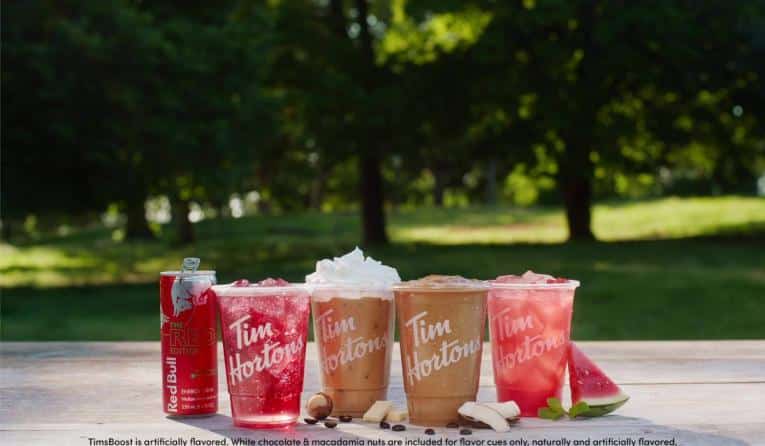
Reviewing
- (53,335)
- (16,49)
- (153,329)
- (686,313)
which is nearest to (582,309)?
(686,313)

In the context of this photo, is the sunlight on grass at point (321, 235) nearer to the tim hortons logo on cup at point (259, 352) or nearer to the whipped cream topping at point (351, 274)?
the whipped cream topping at point (351, 274)

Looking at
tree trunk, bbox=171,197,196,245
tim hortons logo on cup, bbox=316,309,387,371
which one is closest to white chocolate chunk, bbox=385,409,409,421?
tim hortons logo on cup, bbox=316,309,387,371

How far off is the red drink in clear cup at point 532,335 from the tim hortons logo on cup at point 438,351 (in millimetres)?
152

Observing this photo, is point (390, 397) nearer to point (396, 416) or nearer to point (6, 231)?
point (396, 416)

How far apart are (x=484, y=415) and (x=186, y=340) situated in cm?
73

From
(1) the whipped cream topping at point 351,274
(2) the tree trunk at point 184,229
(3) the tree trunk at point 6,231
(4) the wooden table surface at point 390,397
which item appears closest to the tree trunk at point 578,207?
(2) the tree trunk at point 184,229

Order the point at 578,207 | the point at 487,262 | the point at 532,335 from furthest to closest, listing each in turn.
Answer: the point at 578,207 < the point at 487,262 < the point at 532,335

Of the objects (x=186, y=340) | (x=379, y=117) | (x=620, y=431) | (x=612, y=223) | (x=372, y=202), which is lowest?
(x=620, y=431)

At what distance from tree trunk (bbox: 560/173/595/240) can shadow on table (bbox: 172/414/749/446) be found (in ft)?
62.3

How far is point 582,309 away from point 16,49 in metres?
7.94

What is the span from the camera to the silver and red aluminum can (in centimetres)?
240

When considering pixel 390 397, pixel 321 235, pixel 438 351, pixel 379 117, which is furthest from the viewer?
pixel 321 235

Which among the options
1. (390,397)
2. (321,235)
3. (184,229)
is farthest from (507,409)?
(184,229)

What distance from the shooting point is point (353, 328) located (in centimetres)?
241
